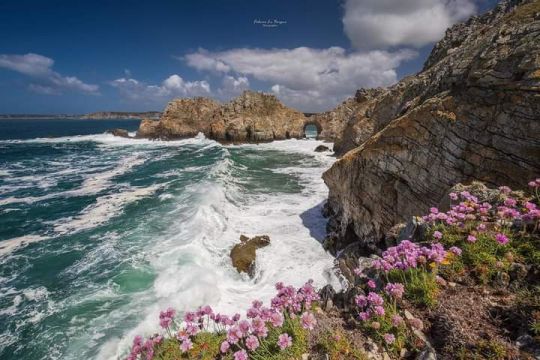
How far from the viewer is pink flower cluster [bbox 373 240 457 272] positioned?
4.83 metres

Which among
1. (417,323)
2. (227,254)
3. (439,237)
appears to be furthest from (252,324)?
(227,254)

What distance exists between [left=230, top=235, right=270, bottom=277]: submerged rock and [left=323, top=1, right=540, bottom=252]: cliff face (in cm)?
440

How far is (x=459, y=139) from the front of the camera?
1112cm

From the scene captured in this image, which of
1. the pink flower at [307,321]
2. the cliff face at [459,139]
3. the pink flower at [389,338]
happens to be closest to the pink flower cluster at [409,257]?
the pink flower at [389,338]

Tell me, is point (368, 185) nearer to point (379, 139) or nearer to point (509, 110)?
point (379, 139)

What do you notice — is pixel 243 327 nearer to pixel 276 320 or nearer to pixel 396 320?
pixel 276 320

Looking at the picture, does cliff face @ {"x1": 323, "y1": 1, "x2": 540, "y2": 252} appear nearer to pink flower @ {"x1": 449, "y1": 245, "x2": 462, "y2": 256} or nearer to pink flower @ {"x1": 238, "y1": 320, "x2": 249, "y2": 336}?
pink flower @ {"x1": 449, "y1": 245, "x2": 462, "y2": 256}

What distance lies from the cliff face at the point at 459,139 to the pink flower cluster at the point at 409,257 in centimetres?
662

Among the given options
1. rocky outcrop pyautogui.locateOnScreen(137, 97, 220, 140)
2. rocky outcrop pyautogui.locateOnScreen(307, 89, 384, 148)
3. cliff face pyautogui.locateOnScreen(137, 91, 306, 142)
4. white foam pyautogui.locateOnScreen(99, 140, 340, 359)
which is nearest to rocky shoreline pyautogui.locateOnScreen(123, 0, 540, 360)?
white foam pyautogui.locateOnScreen(99, 140, 340, 359)

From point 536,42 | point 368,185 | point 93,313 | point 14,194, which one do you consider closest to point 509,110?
point 536,42

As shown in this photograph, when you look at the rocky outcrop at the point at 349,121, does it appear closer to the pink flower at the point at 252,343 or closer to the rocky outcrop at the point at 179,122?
the rocky outcrop at the point at 179,122

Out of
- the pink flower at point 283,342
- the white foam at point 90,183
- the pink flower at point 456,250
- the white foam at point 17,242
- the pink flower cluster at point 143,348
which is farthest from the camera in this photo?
the white foam at point 90,183

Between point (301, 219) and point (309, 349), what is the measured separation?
1724cm

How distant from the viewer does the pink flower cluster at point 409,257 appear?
4.83m
